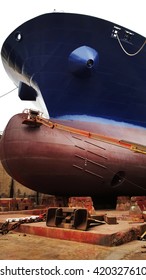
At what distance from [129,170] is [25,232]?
17.6 feet

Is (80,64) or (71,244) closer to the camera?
(71,244)

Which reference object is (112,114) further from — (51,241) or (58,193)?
(51,241)

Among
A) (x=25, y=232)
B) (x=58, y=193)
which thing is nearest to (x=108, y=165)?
(x=58, y=193)

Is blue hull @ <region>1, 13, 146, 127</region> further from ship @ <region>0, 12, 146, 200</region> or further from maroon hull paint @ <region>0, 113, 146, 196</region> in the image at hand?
maroon hull paint @ <region>0, 113, 146, 196</region>

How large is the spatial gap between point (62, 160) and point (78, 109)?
2.38 metres

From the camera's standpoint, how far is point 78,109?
34.9 ft

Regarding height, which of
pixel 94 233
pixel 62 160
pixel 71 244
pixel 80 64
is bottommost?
pixel 71 244

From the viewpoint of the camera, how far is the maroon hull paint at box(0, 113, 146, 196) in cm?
918

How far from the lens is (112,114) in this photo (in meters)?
11.0

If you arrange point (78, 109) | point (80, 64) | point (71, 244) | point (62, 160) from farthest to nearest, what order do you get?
point (78, 109) → point (80, 64) → point (62, 160) → point (71, 244)

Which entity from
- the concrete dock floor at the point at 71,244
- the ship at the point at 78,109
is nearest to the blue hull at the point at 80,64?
the ship at the point at 78,109

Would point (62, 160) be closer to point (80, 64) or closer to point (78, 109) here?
point (78, 109)

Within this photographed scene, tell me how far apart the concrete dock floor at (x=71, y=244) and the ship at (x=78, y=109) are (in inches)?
131

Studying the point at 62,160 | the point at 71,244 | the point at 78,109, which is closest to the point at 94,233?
the point at 71,244
